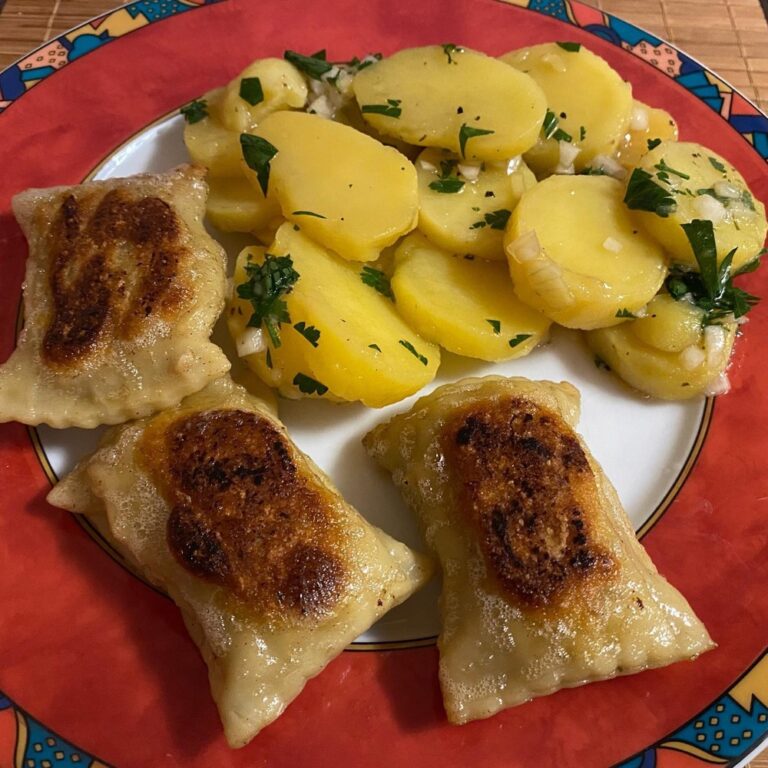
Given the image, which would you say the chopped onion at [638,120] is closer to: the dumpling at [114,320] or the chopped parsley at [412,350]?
the chopped parsley at [412,350]

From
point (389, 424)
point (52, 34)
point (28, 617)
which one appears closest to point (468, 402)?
point (389, 424)

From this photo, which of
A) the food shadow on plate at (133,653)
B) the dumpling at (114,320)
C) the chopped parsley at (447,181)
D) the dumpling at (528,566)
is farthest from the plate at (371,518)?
the chopped parsley at (447,181)

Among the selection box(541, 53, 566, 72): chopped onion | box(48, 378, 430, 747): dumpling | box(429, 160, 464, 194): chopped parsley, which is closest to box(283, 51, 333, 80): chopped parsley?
box(429, 160, 464, 194): chopped parsley

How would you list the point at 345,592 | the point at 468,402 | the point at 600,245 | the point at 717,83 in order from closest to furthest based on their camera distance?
the point at 345,592
the point at 468,402
the point at 600,245
the point at 717,83

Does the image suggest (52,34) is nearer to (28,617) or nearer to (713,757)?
(28,617)

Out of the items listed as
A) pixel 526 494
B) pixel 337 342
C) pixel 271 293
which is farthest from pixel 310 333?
pixel 526 494

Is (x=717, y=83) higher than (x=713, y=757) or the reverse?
higher
